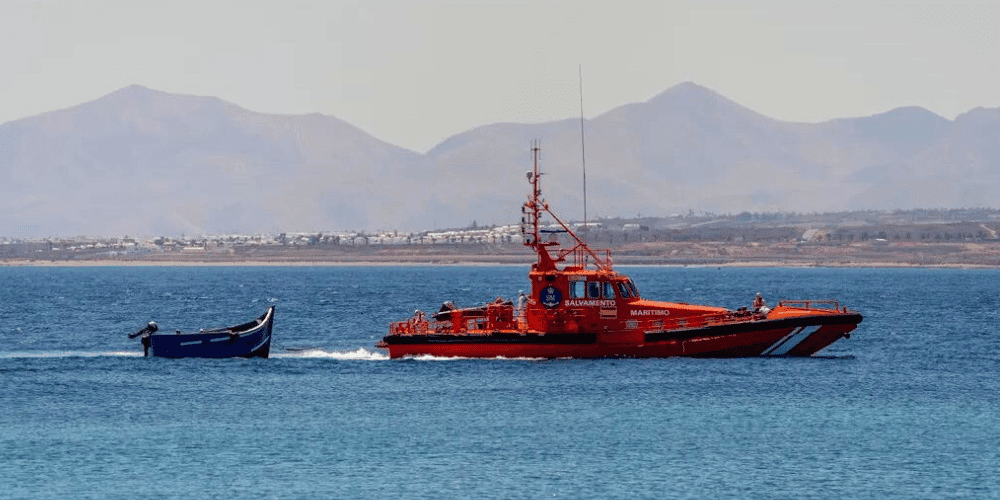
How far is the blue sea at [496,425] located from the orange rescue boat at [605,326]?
672 mm

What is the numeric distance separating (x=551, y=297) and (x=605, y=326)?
2.08 metres

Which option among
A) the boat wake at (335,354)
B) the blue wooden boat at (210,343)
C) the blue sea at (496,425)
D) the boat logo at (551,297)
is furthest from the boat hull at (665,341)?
the blue wooden boat at (210,343)

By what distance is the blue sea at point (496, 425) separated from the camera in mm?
34312

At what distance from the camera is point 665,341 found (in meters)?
54.3

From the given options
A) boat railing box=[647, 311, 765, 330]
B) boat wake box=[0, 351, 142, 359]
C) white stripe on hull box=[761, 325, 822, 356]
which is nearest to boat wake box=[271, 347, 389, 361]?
boat wake box=[0, 351, 142, 359]

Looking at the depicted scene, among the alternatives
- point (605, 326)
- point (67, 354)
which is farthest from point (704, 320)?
point (67, 354)

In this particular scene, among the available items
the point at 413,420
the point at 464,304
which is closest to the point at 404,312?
the point at 464,304

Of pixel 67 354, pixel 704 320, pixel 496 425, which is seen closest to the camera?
pixel 496 425

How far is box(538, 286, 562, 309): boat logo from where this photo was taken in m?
54.2

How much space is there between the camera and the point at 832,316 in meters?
54.4

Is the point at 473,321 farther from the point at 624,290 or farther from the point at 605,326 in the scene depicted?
the point at 624,290

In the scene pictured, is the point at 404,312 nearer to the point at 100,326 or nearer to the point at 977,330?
the point at 100,326

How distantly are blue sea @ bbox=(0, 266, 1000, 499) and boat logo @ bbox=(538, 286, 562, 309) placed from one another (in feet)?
7.44

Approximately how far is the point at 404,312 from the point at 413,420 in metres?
54.0
